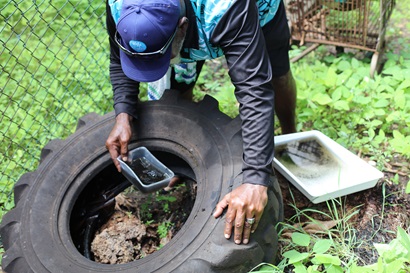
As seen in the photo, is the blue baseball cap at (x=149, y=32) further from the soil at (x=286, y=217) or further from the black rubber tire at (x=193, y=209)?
the soil at (x=286, y=217)

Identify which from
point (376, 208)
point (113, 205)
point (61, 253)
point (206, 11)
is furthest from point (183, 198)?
point (206, 11)

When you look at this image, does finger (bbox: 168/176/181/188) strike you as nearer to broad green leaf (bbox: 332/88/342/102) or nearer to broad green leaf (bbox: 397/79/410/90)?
broad green leaf (bbox: 332/88/342/102)

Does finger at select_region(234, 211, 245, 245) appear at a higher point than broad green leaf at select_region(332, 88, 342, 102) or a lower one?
higher

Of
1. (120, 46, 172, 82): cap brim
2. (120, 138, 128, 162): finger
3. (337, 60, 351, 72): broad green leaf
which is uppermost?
(120, 46, 172, 82): cap brim

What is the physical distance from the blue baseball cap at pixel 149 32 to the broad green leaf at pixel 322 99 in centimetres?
186

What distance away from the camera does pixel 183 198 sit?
3.25m

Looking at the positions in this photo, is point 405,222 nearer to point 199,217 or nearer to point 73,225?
point 199,217

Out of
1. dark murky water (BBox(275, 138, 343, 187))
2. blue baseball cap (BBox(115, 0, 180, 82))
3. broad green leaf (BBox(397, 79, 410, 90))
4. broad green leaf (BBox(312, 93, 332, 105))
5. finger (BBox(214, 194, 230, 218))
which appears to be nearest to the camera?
blue baseball cap (BBox(115, 0, 180, 82))

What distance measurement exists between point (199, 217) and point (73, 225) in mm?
1002

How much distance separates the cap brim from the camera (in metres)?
2.27

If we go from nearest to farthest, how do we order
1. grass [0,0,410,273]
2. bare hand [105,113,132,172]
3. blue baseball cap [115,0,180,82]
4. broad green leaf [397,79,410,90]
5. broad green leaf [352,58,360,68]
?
blue baseball cap [115,0,180,82], grass [0,0,410,273], bare hand [105,113,132,172], broad green leaf [397,79,410,90], broad green leaf [352,58,360,68]

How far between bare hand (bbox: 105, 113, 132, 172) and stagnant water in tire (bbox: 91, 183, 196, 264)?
421 millimetres

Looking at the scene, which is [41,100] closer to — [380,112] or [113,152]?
[113,152]

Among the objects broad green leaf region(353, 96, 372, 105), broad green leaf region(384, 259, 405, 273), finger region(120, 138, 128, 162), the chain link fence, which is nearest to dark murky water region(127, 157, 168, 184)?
finger region(120, 138, 128, 162)
